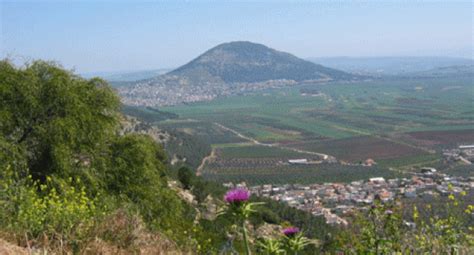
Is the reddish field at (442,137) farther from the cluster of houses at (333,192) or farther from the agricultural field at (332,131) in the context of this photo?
the cluster of houses at (333,192)

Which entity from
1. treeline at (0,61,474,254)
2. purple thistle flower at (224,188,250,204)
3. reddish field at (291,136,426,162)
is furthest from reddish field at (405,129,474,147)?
purple thistle flower at (224,188,250,204)

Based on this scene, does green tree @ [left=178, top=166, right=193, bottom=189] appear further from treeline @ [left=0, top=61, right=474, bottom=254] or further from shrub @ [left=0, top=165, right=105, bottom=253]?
shrub @ [left=0, top=165, right=105, bottom=253]

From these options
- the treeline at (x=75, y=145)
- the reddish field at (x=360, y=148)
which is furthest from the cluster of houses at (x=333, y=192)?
the treeline at (x=75, y=145)

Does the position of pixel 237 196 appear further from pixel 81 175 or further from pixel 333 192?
pixel 333 192

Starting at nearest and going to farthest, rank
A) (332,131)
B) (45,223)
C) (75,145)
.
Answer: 1. (45,223)
2. (75,145)
3. (332,131)

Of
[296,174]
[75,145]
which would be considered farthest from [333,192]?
[75,145]
